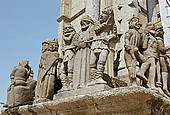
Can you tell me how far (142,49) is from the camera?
6551 mm

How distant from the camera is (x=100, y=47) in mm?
6633

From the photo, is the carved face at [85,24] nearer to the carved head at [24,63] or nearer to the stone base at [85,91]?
the stone base at [85,91]

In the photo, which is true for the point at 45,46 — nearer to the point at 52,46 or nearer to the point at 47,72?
the point at 52,46

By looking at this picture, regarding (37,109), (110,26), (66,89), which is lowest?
(37,109)

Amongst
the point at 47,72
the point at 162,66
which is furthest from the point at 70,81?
the point at 162,66

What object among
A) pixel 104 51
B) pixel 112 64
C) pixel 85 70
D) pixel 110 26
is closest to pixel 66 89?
pixel 85 70

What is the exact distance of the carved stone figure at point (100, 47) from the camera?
21.4 ft

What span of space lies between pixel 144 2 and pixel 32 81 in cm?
568

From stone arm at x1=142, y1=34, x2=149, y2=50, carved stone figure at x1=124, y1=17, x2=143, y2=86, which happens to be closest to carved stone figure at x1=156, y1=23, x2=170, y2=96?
stone arm at x1=142, y1=34, x2=149, y2=50

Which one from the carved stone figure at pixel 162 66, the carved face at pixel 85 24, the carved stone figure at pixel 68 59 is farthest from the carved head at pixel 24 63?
the carved stone figure at pixel 162 66

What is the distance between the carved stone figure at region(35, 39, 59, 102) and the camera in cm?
717

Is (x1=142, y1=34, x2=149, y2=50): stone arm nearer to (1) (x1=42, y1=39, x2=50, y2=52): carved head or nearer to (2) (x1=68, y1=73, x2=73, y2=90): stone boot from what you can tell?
(2) (x1=68, y1=73, x2=73, y2=90): stone boot

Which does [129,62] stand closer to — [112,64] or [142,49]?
[142,49]

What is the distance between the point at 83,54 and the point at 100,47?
0.53m
